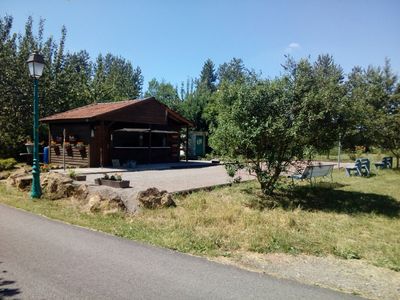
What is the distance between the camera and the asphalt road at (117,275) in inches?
173

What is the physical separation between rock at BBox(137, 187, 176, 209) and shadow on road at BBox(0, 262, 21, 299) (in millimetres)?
4468

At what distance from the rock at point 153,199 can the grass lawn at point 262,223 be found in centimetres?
27

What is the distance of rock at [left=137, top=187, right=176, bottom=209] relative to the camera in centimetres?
920

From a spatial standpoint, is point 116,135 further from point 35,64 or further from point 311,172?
point 311,172

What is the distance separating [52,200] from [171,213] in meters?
3.90

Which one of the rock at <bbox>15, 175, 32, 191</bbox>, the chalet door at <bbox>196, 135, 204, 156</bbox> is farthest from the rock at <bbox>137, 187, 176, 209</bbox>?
the chalet door at <bbox>196, 135, 204, 156</bbox>

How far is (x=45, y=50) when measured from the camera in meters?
32.4

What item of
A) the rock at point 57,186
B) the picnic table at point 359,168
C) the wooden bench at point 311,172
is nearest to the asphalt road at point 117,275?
the rock at point 57,186

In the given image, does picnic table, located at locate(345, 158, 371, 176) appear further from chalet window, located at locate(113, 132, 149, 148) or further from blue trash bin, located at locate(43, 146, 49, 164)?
blue trash bin, located at locate(43, 146, 49, 164)

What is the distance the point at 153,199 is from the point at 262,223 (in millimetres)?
2649

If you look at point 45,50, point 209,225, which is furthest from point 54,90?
point 209,225

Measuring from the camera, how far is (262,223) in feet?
26.6

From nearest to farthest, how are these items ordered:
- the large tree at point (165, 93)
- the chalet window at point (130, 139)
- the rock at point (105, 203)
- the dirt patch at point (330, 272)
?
the dirt patch at point (330, 272) → the rock at point (105, 203) → the chalet window at point (130, 139) → the large tree at point (165, 93)

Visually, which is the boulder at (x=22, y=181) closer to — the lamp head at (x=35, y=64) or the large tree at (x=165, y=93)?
the lamp head at (x=35, y=64)
